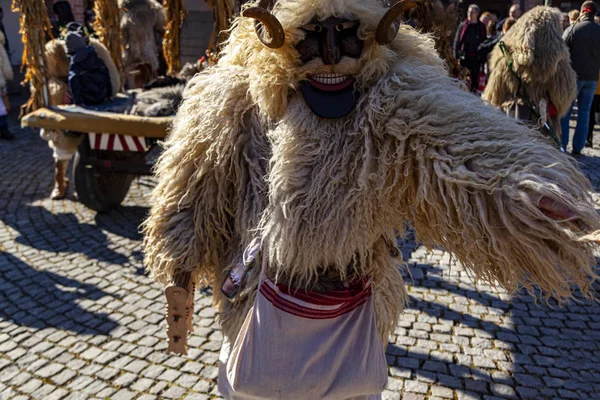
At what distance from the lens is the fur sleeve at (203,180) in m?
2.01

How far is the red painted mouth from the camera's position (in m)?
1.80

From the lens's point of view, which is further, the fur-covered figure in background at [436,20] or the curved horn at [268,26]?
the fur-covered figure in background at [436,20]

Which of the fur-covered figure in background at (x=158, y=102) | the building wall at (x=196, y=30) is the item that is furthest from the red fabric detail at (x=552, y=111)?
the building wall at (x=196, y=30)

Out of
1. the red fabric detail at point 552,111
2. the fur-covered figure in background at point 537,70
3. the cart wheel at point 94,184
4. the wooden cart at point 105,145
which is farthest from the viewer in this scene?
the cart wheel at point 94,184

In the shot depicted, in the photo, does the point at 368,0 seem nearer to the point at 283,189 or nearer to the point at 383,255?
the point at 283,189

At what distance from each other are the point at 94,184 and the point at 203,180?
13.2 feet

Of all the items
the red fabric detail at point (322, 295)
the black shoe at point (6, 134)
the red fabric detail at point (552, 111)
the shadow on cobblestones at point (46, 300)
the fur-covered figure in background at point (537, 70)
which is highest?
the fur-covered figure in background at point (537, 70)

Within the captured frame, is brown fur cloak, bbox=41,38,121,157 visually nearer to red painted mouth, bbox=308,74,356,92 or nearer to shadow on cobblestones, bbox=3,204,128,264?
shadow on cobblestones, bbox=3,204,128,264

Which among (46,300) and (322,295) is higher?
(322,295)

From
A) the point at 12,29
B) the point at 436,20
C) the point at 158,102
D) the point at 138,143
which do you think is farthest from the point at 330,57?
the point at 12,29

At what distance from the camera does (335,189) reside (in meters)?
1.75

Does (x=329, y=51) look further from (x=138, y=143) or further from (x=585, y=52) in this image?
(x=585, y=52)

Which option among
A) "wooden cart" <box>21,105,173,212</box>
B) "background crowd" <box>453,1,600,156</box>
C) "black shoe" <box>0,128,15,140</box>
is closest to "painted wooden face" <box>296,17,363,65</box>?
"wooden cart" <box>21,105,173,212</box>

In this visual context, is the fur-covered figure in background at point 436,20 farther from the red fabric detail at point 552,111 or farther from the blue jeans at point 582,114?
the blue jeans at point 582,114
